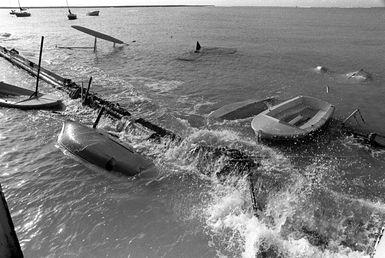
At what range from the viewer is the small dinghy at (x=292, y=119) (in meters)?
14.3

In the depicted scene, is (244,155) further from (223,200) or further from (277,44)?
(277,44)

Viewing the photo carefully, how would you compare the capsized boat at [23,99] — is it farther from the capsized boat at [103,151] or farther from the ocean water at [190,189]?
the capsized boat at [103,151]

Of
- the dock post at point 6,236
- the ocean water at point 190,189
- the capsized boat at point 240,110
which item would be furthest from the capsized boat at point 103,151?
the dock post at point 6,236

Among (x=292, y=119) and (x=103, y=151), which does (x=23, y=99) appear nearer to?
(x=103, y=151)

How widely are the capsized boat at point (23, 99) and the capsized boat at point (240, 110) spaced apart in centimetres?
1027

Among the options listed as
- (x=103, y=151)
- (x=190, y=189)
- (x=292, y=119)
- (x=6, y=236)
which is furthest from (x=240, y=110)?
(x=6, y=236)

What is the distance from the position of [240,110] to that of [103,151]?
31.7ft

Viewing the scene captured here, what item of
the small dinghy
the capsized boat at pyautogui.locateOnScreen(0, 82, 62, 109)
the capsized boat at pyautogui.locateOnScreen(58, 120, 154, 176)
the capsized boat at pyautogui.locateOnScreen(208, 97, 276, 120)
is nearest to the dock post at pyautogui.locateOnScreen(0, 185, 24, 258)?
A: the capsized boat at pyautogui.locateOnScreen(58, 120, 154, 176)

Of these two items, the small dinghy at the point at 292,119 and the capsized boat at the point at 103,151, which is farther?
the small dinghy at the point at 292,119

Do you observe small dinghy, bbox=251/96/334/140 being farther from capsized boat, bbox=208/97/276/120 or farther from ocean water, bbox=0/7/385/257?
capsized boat, bbox=208/97/276/120

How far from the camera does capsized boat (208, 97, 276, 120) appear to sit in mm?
18344

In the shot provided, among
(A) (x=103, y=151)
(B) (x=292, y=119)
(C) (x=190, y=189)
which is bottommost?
(C) (x=190, y=189)

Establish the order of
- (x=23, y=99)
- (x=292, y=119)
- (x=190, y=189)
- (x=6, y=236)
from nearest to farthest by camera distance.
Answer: (x=6, y=236), (x=190, y=189), (x=292, y=119), (x=23, y=99)

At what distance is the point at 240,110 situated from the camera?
18.8 metres
